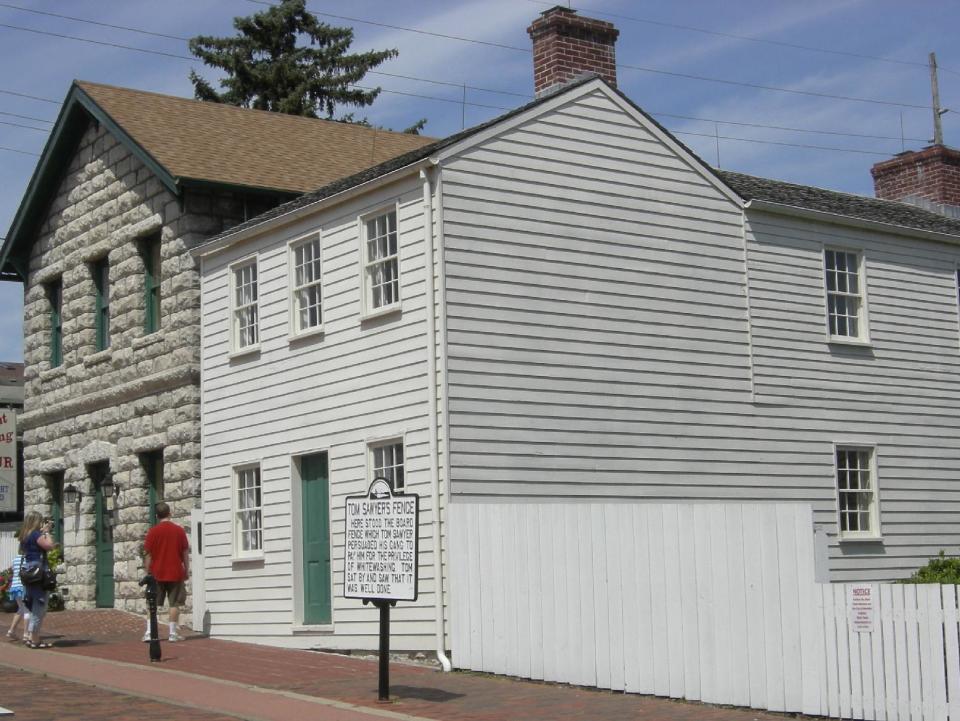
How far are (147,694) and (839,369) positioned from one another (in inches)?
448

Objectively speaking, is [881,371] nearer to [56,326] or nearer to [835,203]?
[835,203]

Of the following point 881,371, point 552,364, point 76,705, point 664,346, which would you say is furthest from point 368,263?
point 881,371

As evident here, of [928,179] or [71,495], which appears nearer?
[71,495]

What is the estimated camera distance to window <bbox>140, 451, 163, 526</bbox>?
72.9ft

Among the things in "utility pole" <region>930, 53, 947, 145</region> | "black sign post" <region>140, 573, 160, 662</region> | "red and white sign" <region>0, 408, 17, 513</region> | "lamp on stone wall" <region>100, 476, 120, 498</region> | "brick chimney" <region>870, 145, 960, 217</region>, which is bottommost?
"black sign post" <region>140, 573, 160, 662</region>

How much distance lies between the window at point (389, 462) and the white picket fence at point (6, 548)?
1223 centimetres

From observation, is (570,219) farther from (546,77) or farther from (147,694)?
(147,694)

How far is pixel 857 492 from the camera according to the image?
20.4m

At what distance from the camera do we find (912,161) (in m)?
26.3

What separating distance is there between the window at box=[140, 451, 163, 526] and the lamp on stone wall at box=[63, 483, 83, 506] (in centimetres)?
235

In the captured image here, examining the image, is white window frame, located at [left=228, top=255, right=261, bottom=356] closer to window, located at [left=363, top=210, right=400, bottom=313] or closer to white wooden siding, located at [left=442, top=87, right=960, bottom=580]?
window, located at [left=363, top=210, right=400, bottom=313]

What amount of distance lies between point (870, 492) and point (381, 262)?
8.05 m

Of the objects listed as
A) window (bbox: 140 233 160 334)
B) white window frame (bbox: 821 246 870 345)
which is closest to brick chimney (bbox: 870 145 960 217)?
white window frame (bbox: 821 246 870 345)

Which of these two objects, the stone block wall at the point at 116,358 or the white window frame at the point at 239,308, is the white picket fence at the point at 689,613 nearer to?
the white window frame at the point at 239,308
